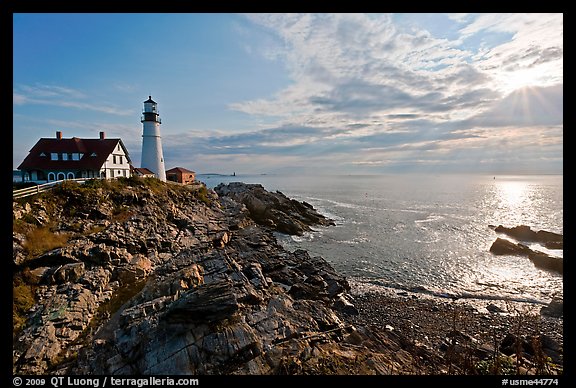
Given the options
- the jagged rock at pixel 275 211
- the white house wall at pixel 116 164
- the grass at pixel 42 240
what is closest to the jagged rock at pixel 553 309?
the jagged rock at pixel 275 211

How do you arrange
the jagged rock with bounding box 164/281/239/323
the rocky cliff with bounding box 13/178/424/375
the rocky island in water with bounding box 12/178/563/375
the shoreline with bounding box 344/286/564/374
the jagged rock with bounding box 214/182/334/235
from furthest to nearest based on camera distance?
the jagged rock with bounding box 214/182/334/235 < the shoreline with bounding box 344/286/564/374 < the jagged rock with bounding box 164/281/239/323 < the rocky cliff with bounding box 13/178/424/375 < the rocky island in water with bounding box 12/178/563/375

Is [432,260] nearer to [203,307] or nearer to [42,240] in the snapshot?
[203,307]

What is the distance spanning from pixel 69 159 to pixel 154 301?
2404cm

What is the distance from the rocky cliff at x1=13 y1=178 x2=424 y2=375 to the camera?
9.48 meters

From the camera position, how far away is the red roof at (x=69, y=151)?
85.5 ft

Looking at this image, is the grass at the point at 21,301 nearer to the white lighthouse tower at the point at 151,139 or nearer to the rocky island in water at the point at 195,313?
the rocky island in water at the point at 195,313

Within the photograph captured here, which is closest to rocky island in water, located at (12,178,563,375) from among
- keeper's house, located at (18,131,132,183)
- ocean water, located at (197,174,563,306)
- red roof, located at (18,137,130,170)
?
ocean water, located at (197,174,563,306)

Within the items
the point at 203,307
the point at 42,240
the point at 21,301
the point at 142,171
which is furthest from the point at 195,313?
the point at 142,171

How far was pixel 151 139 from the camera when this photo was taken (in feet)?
118

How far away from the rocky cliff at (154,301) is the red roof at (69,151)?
22.3 feet

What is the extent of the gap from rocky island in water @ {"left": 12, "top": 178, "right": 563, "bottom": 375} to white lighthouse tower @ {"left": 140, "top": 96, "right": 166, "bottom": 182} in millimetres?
11663

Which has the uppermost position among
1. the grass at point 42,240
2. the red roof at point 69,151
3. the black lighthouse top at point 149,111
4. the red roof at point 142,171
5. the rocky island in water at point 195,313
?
the black lighthouse top at point 149,111

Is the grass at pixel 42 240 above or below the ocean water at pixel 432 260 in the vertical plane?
above

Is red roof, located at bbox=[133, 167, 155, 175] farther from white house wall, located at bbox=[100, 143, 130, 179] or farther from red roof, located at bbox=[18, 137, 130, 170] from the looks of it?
red roof, located at bbox=[18, 137, 130, 170]
